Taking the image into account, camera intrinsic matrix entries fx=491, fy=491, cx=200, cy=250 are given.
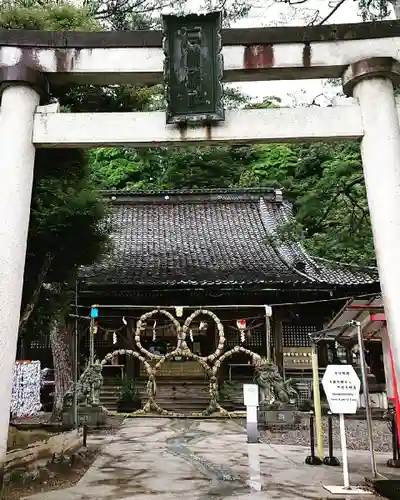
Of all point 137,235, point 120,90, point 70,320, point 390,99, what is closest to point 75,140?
point 120,90

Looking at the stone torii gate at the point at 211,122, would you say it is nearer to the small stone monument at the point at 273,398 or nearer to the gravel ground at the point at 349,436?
the gravel ground at the point at 349,436

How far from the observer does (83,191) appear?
8.35m

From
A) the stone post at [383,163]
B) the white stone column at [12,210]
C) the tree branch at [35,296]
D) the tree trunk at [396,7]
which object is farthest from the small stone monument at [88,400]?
the tree trunk at [396,7]

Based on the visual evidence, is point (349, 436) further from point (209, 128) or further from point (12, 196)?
point (12, 196)

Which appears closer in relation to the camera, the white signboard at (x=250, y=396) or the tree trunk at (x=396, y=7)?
the tree trunk at (x=396, y=7)

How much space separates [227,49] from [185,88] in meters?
0.70

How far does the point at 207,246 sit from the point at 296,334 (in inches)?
173

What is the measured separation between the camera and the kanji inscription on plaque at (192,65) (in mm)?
5281

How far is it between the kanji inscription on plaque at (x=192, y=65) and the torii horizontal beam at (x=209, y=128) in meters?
0.18

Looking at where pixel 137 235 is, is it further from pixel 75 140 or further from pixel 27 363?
pixel 75 140

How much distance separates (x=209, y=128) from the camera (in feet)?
17.4

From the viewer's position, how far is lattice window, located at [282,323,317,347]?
16172mm

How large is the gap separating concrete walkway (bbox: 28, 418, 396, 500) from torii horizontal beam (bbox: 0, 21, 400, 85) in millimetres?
4718

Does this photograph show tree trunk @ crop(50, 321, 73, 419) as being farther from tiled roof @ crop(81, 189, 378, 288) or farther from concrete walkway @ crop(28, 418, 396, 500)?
concrete walkway @ crop(28, 418, 396, 500)
